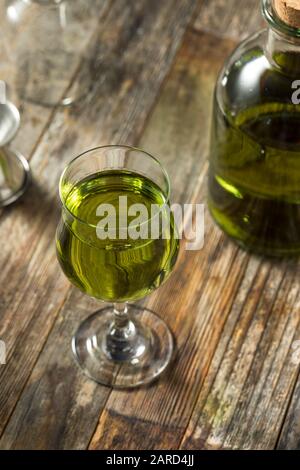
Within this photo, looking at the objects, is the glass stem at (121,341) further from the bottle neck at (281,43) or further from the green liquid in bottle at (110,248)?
the bottle neck at (281,43)

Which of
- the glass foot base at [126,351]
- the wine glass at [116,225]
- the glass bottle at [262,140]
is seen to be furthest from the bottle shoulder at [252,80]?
the glass foot base at [126,351]

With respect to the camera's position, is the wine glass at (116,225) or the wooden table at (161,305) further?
the wooden table at (161,305)

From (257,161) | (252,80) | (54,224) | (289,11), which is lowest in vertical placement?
(54,224)

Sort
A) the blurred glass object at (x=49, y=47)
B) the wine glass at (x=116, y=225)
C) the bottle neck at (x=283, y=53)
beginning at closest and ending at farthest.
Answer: the wine glass at (x=116, y=225)
the bottle neck at (x=283, y=53)
the blurred glass object at (x=49, y=47)

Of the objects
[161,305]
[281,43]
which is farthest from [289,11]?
[161,305]

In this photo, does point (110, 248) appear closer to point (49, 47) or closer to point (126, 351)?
point (126, 351)

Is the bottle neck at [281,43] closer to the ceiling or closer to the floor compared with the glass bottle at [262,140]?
closer to the ceiling

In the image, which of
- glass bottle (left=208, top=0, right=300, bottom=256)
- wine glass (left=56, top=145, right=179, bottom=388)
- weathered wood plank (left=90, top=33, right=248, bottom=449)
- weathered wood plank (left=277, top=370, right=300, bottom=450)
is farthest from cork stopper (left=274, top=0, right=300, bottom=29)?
weathered wood plank (left=277, top=370, right=300, bottom=450)
